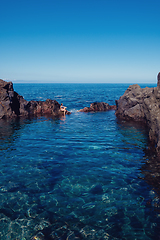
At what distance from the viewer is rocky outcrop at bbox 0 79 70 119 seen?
36.5 meters

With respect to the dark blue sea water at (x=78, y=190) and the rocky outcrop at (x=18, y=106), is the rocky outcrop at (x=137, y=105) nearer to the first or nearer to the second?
the dark blue sea water at (x=78, y=190)

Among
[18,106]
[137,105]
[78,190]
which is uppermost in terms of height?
[137,105]

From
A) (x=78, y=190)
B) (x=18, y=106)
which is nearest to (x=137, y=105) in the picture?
(x=18, y=106)

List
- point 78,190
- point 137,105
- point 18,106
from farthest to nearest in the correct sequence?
point 18,106 < point 137,105 < point 78,190

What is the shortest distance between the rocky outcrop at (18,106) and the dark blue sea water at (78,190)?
15.2 m

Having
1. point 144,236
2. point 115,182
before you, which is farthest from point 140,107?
point 144,236

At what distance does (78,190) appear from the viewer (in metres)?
12.3

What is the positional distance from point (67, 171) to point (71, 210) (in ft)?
15.5

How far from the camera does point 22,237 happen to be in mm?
8547

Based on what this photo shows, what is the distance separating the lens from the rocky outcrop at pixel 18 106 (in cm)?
3647

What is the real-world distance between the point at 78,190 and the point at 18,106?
104 ft

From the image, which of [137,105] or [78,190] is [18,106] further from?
[78,190]

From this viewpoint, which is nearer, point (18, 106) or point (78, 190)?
point (78, 190)

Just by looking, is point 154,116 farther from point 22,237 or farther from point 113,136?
point 22,237
